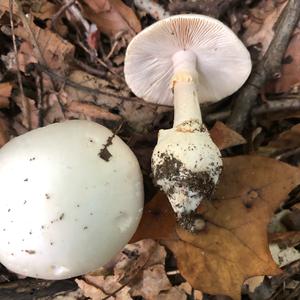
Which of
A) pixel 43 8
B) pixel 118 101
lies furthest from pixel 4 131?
pixel 43 8

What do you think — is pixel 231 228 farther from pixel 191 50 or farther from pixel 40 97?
pixel 40 97

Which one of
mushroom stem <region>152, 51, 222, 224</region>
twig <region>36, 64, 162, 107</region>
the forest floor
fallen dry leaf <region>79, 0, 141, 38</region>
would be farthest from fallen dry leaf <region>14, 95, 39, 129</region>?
mushroom stem <region>152, 51, 222, 224</region>

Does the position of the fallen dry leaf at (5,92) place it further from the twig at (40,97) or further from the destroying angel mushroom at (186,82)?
the destroying angel mushroom at (186,82)

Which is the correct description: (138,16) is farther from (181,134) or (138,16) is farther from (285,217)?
(285,217)

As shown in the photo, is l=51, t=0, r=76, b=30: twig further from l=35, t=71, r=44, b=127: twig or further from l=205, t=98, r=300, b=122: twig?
l=205, t=98, r=300, b=122: twig

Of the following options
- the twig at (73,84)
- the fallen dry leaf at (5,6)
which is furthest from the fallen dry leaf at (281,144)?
the fallen dry leaf at (5,6)

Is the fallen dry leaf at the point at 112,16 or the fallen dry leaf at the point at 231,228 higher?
the fallen dry leaf at the point at 112,16

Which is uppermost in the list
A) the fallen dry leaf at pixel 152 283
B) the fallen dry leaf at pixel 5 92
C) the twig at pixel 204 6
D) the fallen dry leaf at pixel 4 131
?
the twig at pixel 204 6

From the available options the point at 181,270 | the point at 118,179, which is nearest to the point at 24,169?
the point at 118,179
